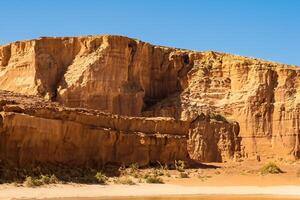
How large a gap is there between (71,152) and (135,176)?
3.71 m

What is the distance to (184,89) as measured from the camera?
66.2 metres

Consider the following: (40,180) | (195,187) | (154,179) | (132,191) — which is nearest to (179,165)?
(154,179)

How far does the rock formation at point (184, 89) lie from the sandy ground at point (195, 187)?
61.1 feet

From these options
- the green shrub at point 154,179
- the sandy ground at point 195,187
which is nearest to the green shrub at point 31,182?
the sandy ground at point 195,187

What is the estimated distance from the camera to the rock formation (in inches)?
2365

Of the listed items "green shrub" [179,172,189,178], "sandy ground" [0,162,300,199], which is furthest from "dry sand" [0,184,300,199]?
"green shrub" [179,172,189,178]

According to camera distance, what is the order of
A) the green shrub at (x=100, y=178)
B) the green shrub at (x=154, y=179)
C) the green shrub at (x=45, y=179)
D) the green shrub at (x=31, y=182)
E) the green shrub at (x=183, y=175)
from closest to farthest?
1. the green shrub at (x=31, y=182)
2. the green shrub at (x=45, y=179)
3. the green shrub at (x=100, y=178)
4. the green shrub at (x=154, y=179)
5. the green shrub at (x=183, y=175)

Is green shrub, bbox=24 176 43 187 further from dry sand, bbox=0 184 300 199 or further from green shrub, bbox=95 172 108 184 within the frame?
green shrub, bbox=95 172 108 184

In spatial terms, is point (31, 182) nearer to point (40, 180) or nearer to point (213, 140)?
point (40, 180)

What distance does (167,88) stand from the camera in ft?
222

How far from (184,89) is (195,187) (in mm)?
33375

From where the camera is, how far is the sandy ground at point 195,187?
90.2ft

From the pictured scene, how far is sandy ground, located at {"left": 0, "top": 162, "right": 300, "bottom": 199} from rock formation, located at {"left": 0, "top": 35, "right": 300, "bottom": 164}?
18.6 meters

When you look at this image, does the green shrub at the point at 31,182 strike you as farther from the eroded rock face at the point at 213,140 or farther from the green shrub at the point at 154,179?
the eroded rock face at the point at 213,140
